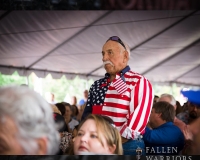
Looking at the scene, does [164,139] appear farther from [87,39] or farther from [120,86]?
[87,39]

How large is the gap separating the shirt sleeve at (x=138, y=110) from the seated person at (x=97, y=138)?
48cm

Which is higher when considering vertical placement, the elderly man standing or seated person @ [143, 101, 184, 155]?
the elderly man standing

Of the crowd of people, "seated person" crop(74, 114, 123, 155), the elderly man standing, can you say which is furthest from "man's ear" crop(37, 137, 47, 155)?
the elderly man standing

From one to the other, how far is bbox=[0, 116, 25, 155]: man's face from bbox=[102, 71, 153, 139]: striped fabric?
797 mm

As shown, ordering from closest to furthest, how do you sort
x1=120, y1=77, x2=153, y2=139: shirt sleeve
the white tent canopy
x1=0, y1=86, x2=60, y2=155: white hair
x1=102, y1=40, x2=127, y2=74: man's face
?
x1=0, y1=86, x2=60, y2=155: white hair < x1=120, y1=77, x2=153, y2=139: shirt sleeve < x1=102, y1=40, x2=127, y2=74: man's face < the white tent canopy

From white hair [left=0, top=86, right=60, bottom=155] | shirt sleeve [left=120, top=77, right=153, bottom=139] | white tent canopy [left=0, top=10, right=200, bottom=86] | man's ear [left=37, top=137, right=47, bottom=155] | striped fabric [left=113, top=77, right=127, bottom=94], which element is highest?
white tent canopy [left=0, top=10, right=200, bottom=86]

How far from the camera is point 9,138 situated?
45.1 inches

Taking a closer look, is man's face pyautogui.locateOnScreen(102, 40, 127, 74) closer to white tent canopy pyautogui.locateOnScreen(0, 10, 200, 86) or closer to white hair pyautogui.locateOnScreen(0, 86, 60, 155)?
white hair pyautogui.locateOnScreen(0, 86, 60, 155)

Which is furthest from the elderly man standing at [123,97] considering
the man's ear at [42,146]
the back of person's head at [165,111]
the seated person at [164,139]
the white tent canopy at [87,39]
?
the white tent canopy at [87,39]

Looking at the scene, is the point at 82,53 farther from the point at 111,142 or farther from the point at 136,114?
the point at 111,142

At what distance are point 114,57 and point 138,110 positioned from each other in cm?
28

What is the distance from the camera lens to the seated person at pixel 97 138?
4.39ft

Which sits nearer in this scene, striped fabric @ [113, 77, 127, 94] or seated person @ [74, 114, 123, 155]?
seated person @ [74, 114, 123, 155]

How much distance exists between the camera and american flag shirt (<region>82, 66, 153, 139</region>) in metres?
1.91
